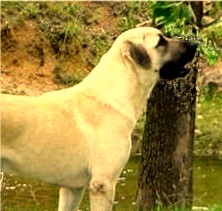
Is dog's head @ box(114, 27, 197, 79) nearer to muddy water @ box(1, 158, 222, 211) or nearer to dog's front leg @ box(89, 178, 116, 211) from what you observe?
dog's front leg @ box(89, 178, 116, 211)

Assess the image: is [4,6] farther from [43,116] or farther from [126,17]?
[43,116]

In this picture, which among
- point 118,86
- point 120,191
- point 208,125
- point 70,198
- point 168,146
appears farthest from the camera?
point 208,125

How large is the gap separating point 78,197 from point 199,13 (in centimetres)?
350

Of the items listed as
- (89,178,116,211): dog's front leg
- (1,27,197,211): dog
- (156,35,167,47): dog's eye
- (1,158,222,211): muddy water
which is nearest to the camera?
(1,27,197,211): dog

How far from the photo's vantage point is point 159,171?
10.9 m

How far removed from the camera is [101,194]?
7.60 metres

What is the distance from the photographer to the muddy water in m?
12.0

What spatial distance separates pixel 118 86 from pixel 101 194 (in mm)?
909

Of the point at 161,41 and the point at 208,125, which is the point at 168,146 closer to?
the point at 161,41

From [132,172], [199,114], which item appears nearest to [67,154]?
[132,172]

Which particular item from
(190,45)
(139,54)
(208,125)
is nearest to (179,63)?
(190,45)

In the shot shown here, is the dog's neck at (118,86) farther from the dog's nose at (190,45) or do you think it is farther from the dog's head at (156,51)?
the dog's nose at (190,45)

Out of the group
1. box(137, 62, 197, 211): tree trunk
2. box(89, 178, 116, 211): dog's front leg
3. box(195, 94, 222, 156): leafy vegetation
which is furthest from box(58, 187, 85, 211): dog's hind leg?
box(195, 94, 222, 156): leafy vegetation

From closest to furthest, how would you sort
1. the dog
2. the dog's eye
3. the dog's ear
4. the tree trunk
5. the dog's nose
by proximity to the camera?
the dog → the dog's ear → the dog's eye → the dog's nose → the tree trunk
